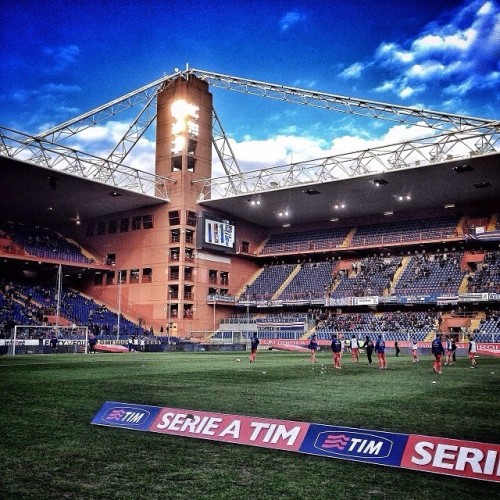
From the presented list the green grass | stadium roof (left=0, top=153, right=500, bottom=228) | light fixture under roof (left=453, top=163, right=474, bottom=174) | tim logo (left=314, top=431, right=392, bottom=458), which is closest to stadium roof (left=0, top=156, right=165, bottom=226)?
stadium roof (left=0, top=153, right=500, bottom=228)

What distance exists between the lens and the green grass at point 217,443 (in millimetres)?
6309

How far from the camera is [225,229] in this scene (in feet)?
222

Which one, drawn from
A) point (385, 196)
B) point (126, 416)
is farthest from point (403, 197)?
point (126, 416)

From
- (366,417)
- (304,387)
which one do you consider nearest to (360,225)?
(304,387)

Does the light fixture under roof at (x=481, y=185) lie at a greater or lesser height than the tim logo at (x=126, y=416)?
greater

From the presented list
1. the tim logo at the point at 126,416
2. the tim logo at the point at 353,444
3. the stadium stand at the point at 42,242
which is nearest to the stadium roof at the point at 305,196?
the stadium stand at the point at 42,242

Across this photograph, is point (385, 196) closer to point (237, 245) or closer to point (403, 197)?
point (403, 197)

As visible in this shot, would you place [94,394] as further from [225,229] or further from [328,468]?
[225,229]

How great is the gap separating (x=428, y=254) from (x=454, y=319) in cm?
1197

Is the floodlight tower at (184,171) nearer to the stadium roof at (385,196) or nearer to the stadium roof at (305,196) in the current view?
the stadium roof at (305,196)

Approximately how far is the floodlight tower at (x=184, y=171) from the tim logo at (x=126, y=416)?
52.6 m

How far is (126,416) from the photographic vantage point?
32.3ft

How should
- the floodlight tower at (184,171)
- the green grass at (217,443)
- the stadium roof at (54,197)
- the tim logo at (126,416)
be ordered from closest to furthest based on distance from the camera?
the green grass at (217,443) → the tim logo at (126,416) → the stadium roof at (54,197) → the floodlight tower at (184,171)

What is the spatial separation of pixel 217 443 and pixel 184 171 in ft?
187
